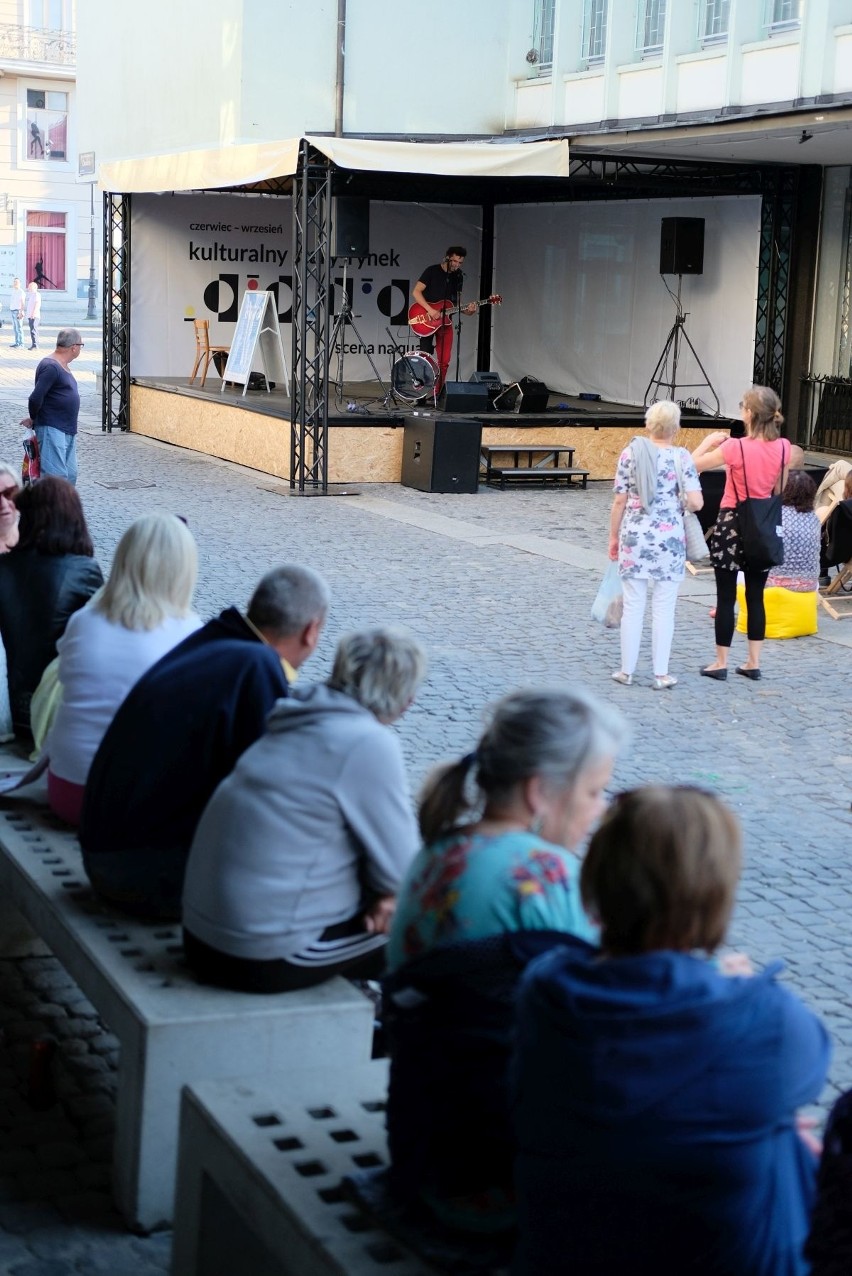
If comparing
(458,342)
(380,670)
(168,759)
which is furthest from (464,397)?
(380,670)

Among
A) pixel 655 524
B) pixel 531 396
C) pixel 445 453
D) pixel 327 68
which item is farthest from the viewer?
pixel 531 396

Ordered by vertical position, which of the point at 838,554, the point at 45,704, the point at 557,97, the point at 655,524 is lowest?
the point at 838,554

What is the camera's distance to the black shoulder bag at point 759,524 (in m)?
8.67

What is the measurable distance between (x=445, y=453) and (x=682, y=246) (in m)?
Answer: 4.64

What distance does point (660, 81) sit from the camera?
55.1 ft

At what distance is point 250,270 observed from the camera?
78.1ft

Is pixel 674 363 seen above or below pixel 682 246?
below

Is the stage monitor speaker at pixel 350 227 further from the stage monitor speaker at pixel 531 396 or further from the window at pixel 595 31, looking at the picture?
the window at pixel 595 31

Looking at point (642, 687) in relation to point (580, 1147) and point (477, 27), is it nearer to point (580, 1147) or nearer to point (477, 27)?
point (580, 1147)

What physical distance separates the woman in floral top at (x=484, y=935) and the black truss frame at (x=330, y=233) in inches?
530

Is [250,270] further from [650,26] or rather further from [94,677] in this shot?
[94,677]

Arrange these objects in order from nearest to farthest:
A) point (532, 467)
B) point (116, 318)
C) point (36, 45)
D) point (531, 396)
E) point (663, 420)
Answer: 1. point (663, 420)
2. point (532, 467)
3. point (531, 396)
4. point (116, 318)
5. point (36, 45)

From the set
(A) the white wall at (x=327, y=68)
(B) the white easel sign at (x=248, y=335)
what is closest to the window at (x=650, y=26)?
(A) the white wall at (x=327, y=68)

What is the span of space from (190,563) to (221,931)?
4.55ft
